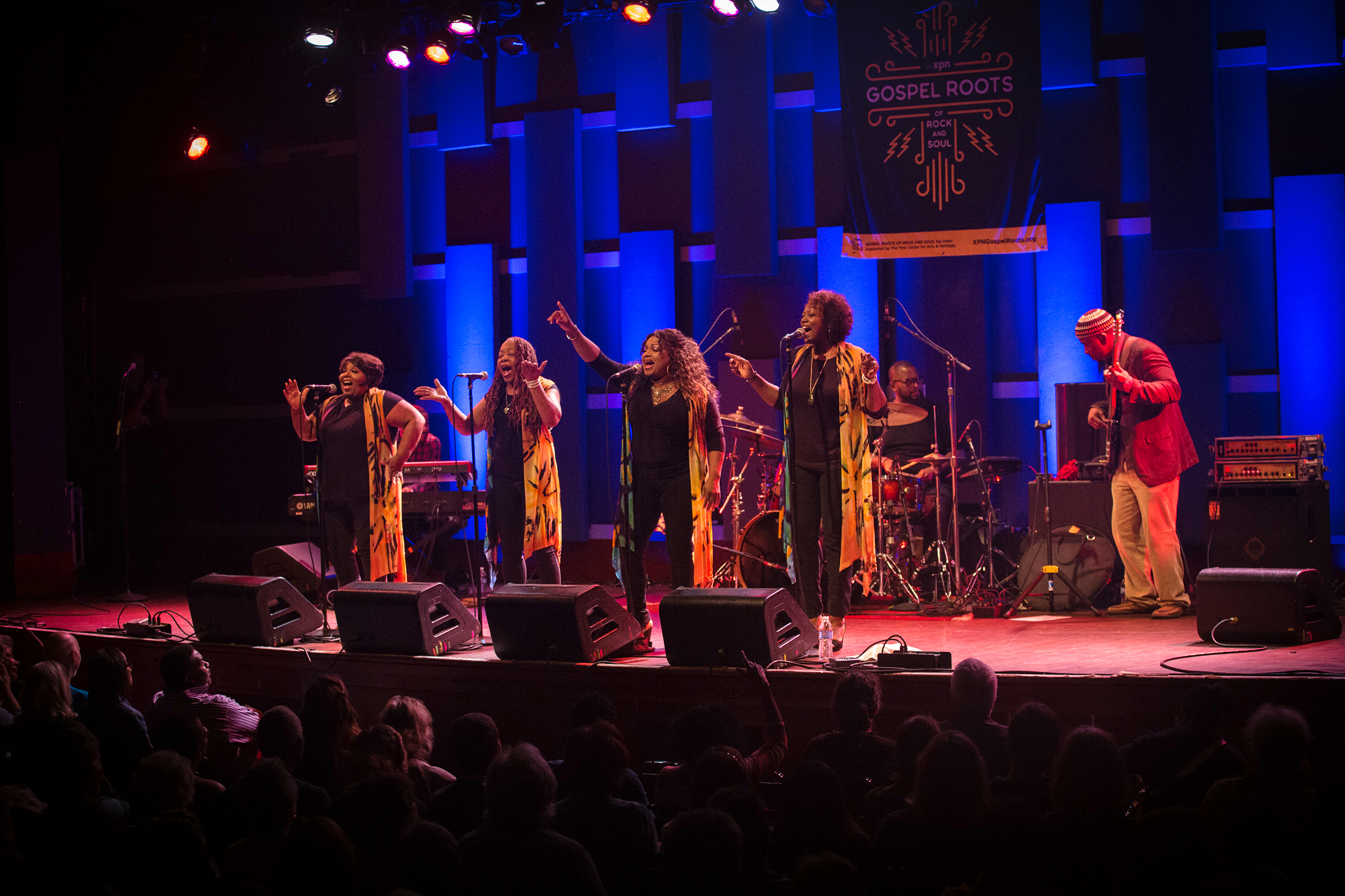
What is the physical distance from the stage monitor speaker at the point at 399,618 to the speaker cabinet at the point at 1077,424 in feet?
15.2

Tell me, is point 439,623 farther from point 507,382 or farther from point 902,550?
point 902,550

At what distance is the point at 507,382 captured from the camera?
636cm

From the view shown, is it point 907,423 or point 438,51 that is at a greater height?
point 438,51

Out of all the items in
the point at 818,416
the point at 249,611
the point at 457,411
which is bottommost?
the point at 249,611

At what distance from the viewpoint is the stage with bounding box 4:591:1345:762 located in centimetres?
457

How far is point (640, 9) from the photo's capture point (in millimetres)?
8461

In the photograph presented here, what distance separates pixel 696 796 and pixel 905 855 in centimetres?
67

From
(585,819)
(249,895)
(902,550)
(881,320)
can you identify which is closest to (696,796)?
(585,819)

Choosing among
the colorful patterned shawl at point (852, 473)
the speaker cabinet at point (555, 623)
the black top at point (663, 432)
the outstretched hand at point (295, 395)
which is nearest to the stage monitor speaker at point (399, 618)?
the speaker cabinet at point (555, 623)

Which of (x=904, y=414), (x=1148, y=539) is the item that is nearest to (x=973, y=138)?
(x=904, y=414)

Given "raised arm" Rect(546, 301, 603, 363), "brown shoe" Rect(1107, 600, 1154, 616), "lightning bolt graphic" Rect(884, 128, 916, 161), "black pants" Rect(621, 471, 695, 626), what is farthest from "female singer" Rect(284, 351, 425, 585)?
"brown shoe" Rect(1107, 600, 1154, 616)

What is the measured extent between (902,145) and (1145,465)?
3.08 meters

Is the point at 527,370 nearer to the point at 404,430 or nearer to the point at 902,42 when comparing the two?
the point at 404,430

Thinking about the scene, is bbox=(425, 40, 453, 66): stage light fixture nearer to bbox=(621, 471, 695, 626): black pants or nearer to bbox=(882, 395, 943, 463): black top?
bbox=(882, 395, 943, 463): black top
